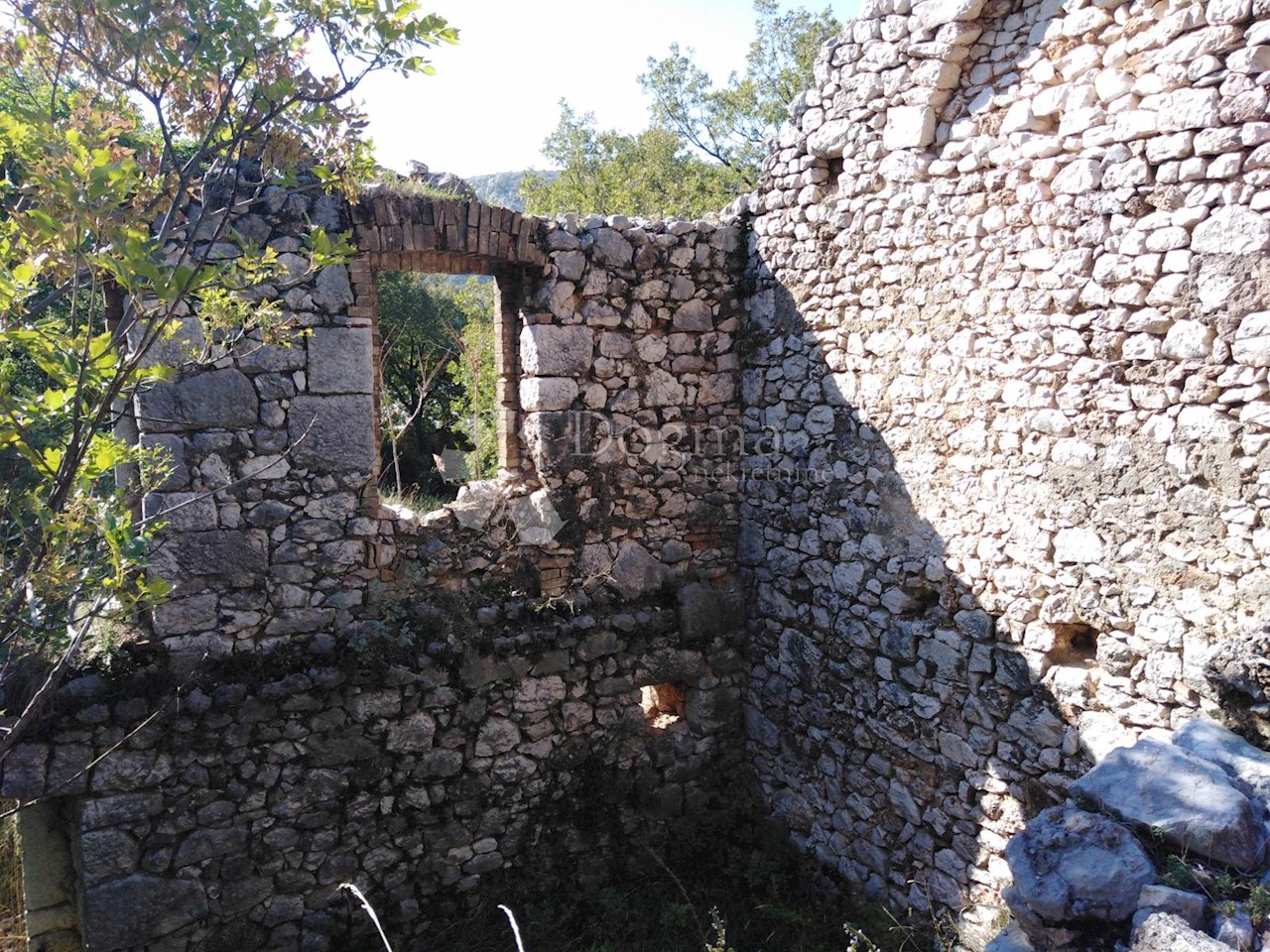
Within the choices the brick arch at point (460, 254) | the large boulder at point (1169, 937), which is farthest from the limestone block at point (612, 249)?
the large boulder at point (1169, 937)

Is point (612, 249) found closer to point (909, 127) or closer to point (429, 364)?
point (909, 127)

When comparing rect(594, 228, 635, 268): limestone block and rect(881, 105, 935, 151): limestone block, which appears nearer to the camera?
rect(881, 105, 935, 151): limestone block

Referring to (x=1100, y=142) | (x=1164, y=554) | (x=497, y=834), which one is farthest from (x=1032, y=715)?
(x=497, y=834)

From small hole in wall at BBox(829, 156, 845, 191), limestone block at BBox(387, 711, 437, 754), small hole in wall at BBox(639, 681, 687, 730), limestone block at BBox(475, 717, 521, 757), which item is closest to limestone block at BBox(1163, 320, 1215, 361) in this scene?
small hole in wall at BBox(829, 156, 845, 191)

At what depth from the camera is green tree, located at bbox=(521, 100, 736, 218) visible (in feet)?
42.5

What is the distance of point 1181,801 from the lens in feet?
8.73

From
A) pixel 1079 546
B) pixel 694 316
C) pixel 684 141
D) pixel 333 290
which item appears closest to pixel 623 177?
pixel 684 141

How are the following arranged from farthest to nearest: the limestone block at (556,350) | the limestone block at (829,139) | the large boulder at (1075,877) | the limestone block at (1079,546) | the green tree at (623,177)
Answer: the green tree at (623,177) < the limestone block at (556,350) < the limestone block at (829,139) < the limestone block at (1079,546) < the large boulder at (1075,877)

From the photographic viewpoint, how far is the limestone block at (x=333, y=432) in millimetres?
4570

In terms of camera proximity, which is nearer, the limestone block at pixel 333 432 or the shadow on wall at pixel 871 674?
the shadow on wall at pixel 871 674

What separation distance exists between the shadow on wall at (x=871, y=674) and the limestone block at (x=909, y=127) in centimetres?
113

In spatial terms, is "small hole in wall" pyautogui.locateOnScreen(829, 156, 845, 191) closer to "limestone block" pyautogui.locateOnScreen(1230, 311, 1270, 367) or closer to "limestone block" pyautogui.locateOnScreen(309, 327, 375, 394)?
"limestone block" pyautogui.locateOnScreen(1230, 311, 1270, 367)

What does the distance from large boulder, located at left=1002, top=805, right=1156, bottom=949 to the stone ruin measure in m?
0.08

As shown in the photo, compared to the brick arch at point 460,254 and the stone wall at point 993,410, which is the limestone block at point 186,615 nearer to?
the brick arch at point 460,254
